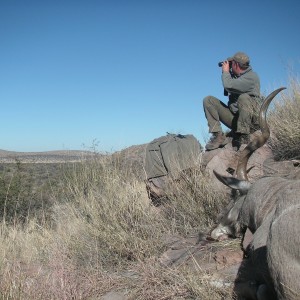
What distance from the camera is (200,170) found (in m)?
7.43

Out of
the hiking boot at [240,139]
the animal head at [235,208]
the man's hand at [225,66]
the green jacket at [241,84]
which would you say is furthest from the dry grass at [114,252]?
the man's hand at [225,66]

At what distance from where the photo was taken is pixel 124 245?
529 centimetres

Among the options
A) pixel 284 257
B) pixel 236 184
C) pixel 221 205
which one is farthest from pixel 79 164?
pixel 284 257

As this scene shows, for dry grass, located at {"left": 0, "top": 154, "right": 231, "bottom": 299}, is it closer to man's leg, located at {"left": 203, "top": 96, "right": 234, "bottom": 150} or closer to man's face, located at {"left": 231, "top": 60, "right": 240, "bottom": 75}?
man's leg, located at {"left": 203, "top": 96, "right": 234, "bottom": 150}

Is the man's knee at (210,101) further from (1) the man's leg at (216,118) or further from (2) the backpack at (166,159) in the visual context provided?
(2) the backpack at (166,159)

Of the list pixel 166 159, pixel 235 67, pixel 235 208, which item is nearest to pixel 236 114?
pixel 235 67

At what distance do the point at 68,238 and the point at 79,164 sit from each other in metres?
5.11

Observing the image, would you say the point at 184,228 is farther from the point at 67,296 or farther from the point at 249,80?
the point at 249,80

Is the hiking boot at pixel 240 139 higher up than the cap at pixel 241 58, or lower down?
lower down

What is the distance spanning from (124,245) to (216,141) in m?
3.67

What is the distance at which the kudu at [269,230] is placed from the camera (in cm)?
268

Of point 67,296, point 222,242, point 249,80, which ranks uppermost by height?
point 249,80

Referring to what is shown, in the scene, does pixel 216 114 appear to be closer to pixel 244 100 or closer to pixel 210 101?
pixel 210 101

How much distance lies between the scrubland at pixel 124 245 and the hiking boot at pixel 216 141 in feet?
3.00
